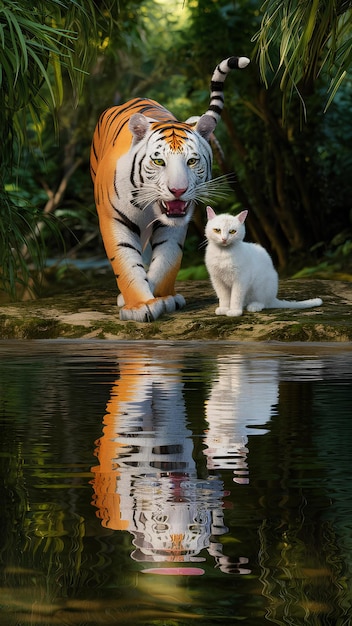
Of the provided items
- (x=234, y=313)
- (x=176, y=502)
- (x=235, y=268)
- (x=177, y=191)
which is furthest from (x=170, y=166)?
(x=176, y=502)

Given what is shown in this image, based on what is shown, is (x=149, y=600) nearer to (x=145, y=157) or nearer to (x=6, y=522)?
(x=6, y=522)

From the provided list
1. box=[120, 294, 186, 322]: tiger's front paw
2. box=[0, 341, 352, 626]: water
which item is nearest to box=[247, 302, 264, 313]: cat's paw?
box=[120, 294, 186, 322]: tiger's front paw

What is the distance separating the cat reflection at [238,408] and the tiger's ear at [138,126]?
3.13 metres

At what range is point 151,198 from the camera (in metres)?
11.0

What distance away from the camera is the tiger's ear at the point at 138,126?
11414mm

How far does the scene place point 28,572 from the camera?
293 centimetres

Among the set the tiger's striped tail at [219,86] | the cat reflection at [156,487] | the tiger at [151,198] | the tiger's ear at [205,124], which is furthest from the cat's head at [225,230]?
the cat reflection at [156,487]

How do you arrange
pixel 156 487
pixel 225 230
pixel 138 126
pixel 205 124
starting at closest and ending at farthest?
pixel 156 487 < pixel 225 230 < pixel 138 126 < pixel 205 124

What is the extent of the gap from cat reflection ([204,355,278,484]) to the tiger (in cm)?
220

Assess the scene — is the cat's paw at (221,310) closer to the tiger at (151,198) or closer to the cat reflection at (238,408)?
the tiger at (151,198)

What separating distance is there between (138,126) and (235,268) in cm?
169

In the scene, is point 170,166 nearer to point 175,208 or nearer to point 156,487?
point 175,208

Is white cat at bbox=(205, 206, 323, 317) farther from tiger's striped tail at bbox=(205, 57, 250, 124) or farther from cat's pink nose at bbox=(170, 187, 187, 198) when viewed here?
tiger's striped tail at bbox=(205, 57, 250, 124)

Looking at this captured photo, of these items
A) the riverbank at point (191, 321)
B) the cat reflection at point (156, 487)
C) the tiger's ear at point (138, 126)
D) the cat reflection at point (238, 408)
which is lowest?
the cat reflection at point (238, 408)
